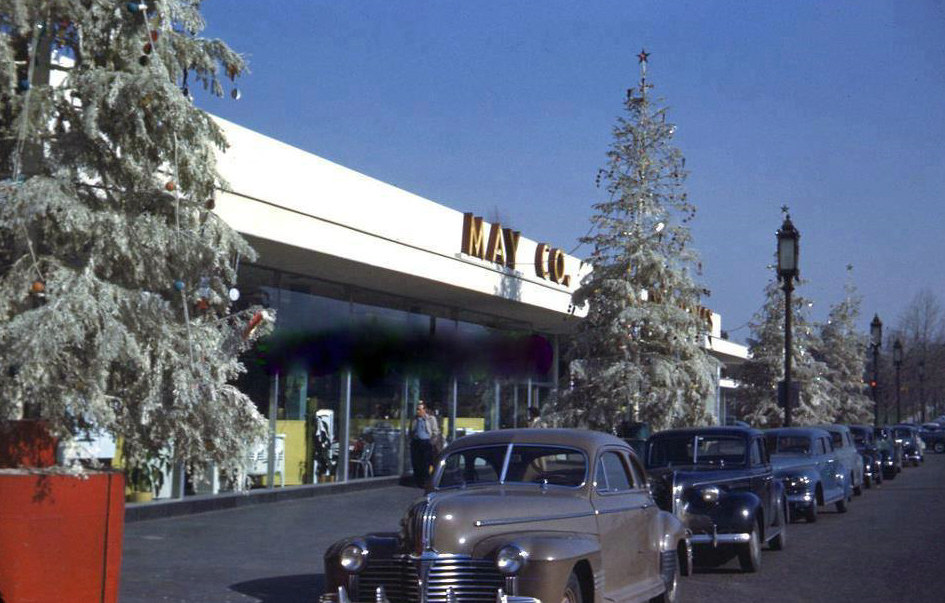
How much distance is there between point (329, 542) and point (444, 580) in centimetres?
762

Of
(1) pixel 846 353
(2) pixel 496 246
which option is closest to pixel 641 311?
(2) pixel 496 246

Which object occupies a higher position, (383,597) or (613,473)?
(613,473)

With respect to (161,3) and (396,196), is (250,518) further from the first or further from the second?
(161,3)

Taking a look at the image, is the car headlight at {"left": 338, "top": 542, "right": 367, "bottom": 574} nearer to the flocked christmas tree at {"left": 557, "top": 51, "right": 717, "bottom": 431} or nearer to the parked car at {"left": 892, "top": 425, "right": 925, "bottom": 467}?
the flocked christmas tree at {"left": 557, "top": 51, "right": 717, "bottom": 431}

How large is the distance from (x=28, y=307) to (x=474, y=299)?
18.9 meters

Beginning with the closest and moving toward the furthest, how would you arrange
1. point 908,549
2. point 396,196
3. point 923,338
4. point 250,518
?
point 908,549 < point 250,518 < point 396,196 < point 923,338

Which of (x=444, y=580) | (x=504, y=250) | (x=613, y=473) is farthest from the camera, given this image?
(x=504, y=250)

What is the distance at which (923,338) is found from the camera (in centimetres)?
9288

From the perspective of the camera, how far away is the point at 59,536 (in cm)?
830

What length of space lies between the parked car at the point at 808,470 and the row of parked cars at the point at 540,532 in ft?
21.0

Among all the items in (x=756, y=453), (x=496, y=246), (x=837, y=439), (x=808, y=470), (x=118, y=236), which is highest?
(x=496, y=246)

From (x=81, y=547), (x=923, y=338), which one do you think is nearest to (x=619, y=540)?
(x=81, y=547)

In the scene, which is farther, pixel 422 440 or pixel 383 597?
pixel 422 440

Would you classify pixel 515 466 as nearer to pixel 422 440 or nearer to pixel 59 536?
pixel 59 536
